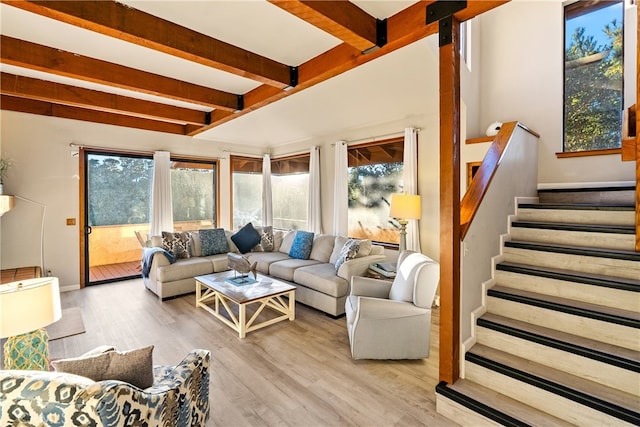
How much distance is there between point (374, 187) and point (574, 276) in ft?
10.2

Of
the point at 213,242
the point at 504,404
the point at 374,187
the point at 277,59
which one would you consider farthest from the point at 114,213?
the point at 504,404

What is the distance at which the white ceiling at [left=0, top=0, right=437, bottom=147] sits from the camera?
236 centimetres

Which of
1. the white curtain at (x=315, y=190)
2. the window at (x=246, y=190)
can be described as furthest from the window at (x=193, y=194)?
the white curtain at (x=315, y=190)

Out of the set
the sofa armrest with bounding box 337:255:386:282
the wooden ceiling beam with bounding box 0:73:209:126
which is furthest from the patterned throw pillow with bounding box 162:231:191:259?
the sofa armrest with bounding box 337:255:386:282

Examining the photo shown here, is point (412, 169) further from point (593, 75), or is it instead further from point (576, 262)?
point (593, 75)

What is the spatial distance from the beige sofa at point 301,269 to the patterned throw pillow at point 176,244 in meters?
0.10

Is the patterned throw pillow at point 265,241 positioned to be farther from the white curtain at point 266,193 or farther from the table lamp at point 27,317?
the table lamp at point 27,317

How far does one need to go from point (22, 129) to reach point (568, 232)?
275 inches

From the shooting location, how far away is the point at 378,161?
5.00 m

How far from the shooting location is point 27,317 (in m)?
1.47

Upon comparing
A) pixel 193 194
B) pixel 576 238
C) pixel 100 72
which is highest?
pixel 100 72

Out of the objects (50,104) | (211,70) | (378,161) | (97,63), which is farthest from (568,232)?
(50,104)

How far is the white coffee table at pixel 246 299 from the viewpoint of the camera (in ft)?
10.6

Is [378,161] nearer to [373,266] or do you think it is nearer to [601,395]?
[373,266]
